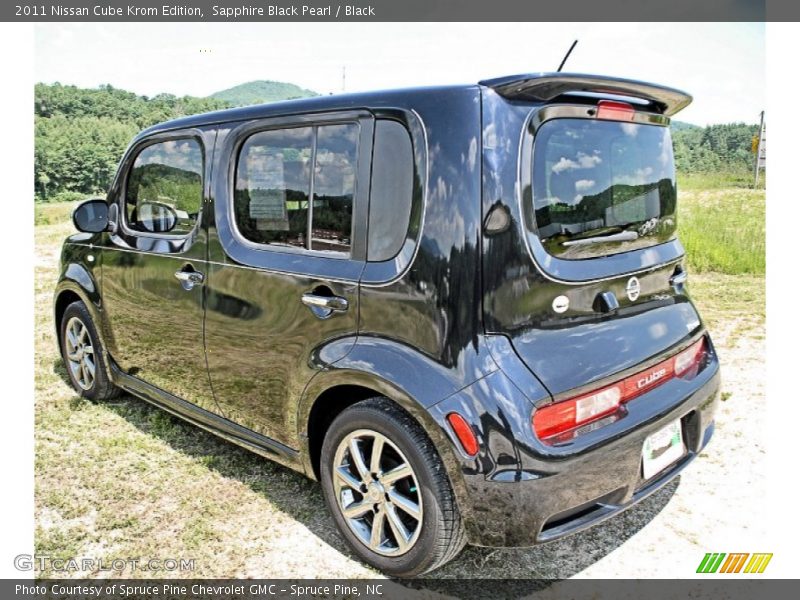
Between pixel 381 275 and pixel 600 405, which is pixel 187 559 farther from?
pixel 600 405

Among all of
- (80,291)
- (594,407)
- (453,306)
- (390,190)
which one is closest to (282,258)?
(390,190)

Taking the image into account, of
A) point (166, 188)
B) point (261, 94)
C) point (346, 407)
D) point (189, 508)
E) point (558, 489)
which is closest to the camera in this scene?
point (558, 489)

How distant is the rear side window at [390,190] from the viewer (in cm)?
229

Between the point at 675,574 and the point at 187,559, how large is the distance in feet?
6.94

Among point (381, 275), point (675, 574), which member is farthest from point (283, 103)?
point (675, 574)

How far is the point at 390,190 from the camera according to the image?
2348 mm

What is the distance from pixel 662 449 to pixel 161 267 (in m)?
2.73

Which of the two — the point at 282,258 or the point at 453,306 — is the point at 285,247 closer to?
the point at 282,258

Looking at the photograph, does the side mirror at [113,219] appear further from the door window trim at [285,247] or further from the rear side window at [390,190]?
the rear side window at [390,190]

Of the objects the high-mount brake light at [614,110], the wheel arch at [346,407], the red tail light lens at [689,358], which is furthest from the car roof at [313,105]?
the red tail light lens at [689,358]

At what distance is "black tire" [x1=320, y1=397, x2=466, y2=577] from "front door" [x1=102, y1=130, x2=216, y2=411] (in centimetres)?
122

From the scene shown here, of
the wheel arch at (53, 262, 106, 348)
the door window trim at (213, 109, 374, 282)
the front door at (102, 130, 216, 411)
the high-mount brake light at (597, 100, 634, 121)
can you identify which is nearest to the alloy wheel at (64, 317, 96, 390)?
the wheel arch at (53, 262, 106, 348)

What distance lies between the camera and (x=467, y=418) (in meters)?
2.05

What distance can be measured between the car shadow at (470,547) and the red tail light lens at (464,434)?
758 mm
